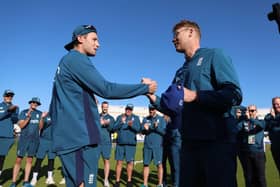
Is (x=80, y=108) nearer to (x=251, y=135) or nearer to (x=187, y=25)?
(x=187, y=25)

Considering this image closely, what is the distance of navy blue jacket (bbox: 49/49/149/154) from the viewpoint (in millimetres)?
3424

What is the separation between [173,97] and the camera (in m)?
2.91

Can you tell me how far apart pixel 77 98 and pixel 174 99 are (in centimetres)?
126

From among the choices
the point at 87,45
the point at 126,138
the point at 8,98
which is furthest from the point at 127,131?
the point at 87,45

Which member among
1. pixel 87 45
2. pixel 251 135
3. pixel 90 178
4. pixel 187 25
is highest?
pixel 187 25

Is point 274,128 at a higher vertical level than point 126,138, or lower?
higher

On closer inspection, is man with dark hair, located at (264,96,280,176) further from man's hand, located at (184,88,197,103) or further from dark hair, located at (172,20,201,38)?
man's hand, located at (184,88,197,103)

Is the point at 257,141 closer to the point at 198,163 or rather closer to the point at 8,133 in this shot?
the point at 198,163

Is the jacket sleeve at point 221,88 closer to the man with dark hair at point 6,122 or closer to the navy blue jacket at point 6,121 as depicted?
the man with dark hair at point 6,122

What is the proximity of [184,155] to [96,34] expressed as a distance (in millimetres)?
1981

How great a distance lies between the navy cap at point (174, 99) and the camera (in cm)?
289

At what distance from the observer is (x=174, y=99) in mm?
2904

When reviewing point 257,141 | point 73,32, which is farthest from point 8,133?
point 257,141

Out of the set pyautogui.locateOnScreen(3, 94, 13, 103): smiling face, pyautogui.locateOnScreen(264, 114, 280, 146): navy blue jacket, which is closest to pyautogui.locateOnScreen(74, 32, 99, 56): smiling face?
pyautogui.locateOnScreen(3, 94, 13, 103): smiling face
